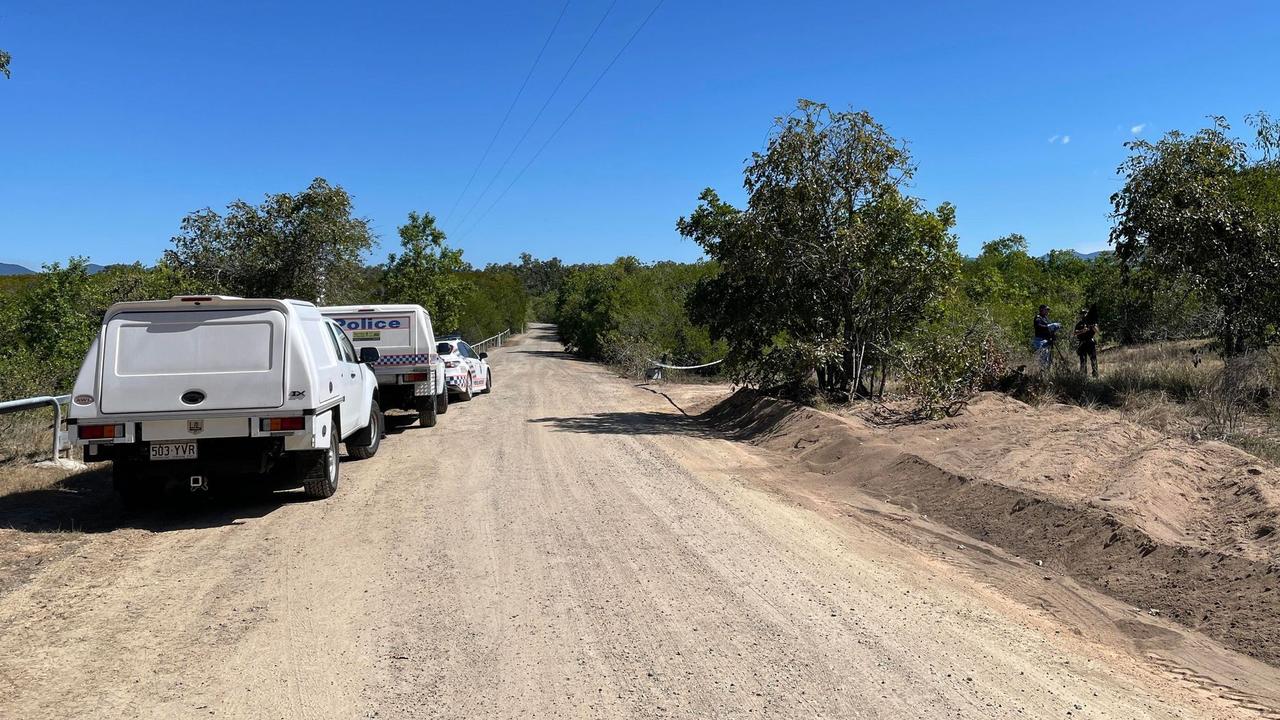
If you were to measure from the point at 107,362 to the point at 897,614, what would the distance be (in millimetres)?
7258

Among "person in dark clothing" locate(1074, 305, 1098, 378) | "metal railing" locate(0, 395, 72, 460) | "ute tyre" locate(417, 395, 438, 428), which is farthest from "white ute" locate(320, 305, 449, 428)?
"person in dark clothing" locate(1074, 305, 1098, 378)

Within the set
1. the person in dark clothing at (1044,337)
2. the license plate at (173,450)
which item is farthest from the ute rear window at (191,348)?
the person in dark clothing at (1044,337)

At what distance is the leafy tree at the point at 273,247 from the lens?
22.5 metres

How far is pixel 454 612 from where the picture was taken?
18.2 feet

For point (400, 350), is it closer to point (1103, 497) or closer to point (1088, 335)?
point (1103, 497)

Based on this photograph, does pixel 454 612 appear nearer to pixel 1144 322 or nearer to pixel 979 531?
pixel 979 531

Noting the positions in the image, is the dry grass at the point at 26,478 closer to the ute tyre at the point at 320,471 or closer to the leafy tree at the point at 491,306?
the ute tyre at the point at 320,471

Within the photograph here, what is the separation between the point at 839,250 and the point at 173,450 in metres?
10.2

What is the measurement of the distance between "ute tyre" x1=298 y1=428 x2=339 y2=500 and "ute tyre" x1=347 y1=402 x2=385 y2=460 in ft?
8.10

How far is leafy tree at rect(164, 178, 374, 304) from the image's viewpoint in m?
22.5

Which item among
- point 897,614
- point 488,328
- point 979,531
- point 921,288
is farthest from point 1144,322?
point 488,328

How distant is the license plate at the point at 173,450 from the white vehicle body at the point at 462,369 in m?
10.5

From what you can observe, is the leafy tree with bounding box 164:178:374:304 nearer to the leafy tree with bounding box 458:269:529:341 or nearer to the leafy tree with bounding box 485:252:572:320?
the leafy tree with bounding box 458:269:529:341

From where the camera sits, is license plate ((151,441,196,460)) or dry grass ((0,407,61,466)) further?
dry grass ((0,407,61,466))
